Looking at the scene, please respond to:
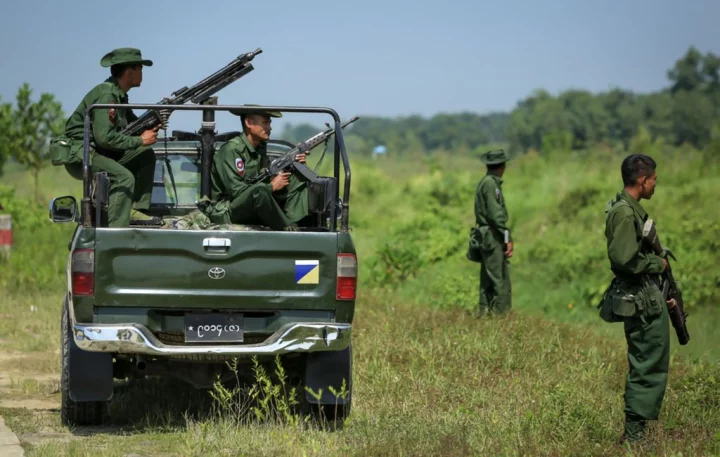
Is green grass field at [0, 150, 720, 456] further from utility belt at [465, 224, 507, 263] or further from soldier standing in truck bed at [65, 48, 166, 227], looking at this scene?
soldier standing in truck bed at [65, 48, 166, 227]

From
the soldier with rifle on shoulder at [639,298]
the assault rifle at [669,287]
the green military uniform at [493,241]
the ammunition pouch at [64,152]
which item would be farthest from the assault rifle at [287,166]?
the green military uniform at [493,241]

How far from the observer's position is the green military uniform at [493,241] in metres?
11.2

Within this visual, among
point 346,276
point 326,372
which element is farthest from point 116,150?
point 326,372

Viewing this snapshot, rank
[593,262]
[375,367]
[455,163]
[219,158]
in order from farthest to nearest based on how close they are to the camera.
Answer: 1. [455,163]
2. [593,262]
3. [375,367]
4. [219,158]

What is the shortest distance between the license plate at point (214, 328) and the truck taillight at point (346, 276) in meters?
0.63

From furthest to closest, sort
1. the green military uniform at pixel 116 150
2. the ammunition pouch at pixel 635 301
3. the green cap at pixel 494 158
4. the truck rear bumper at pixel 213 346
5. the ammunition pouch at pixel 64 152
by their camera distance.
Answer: the green cap at pixel 494 158, the ammunition pouch at pixel 64 152, the green military uniform at pixel 116 150, the truck rear bumper at pixel 213 346, the ammunition pouch at pixel 635 301

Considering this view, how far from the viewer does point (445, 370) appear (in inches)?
352

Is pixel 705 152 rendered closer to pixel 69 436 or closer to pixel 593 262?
pixel 593 262

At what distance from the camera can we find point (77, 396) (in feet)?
23.1

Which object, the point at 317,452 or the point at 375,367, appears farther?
the point at 375,367

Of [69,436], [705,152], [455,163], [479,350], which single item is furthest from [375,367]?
[455,163]

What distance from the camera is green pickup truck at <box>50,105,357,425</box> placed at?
6727 mm

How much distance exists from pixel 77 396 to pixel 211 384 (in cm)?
88

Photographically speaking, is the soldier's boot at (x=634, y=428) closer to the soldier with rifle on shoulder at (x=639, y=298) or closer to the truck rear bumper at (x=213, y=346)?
the soldier with rifle on shoulder at (x=639, y=298)
